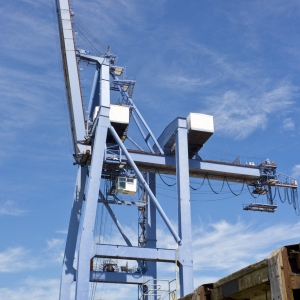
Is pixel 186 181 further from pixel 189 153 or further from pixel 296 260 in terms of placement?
pixel 296 260

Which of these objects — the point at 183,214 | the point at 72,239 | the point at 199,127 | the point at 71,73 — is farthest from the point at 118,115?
the point at 72,239

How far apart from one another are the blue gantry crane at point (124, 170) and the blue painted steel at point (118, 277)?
57 millimetres

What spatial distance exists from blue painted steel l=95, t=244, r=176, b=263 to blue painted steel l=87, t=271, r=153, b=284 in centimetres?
377

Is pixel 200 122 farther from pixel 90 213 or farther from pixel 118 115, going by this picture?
pixel 90 213

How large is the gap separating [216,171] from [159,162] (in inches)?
151

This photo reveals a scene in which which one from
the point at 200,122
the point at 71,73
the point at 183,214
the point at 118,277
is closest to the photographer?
the point at 183,214

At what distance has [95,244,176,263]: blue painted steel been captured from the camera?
78.1 feet

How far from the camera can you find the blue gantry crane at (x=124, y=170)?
24.5 meters

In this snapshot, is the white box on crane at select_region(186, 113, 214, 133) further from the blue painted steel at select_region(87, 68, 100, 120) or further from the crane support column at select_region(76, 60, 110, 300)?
the blue painted steel at select_region(87, 68, 100, 120)

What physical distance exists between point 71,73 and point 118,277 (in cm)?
1317

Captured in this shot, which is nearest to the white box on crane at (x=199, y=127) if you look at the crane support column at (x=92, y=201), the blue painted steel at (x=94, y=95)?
the crane support column at (x=92, y=201)

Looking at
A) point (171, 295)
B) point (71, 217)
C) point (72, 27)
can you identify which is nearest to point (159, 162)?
point (71, 217)

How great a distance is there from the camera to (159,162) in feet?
94.2

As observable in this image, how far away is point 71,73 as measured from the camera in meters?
29.6
